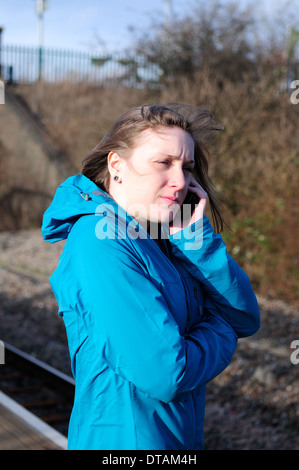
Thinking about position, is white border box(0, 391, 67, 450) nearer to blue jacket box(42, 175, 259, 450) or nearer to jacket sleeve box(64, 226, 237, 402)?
blue jacket box(42, 175, 259, 450)

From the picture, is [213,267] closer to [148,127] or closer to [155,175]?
[155,175]

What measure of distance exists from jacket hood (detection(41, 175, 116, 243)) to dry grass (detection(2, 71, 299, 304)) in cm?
774

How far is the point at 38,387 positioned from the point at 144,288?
5.16 meters

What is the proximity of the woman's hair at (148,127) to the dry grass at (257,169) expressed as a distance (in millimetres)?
7432

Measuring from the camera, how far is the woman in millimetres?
1500

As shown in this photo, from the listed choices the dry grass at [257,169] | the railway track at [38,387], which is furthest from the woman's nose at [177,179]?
the dry grass at [257,169]

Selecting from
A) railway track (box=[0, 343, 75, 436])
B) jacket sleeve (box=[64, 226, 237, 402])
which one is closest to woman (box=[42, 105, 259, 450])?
jacket sleeve (box=[64, 226, 237, 402])

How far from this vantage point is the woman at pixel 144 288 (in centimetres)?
150

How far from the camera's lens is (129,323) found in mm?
1480

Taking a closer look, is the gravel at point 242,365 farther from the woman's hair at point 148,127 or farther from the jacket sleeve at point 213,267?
A: the woman's hair at point 148,127

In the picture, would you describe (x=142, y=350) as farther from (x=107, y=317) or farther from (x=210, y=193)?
Result: (x=210, y=193)

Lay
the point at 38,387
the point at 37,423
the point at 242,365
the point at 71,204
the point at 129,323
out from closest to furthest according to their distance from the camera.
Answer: the point at 129,323
the point at 71,204
the point at 37,423
the point at 38,387
the point at 242,365

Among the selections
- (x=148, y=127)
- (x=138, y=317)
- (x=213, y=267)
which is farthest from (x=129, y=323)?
(x=148, y=127)

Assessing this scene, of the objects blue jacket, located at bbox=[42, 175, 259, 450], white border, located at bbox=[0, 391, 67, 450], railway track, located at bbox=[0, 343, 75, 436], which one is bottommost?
railway track, located at bbox=[0, 343, 75, 436]
